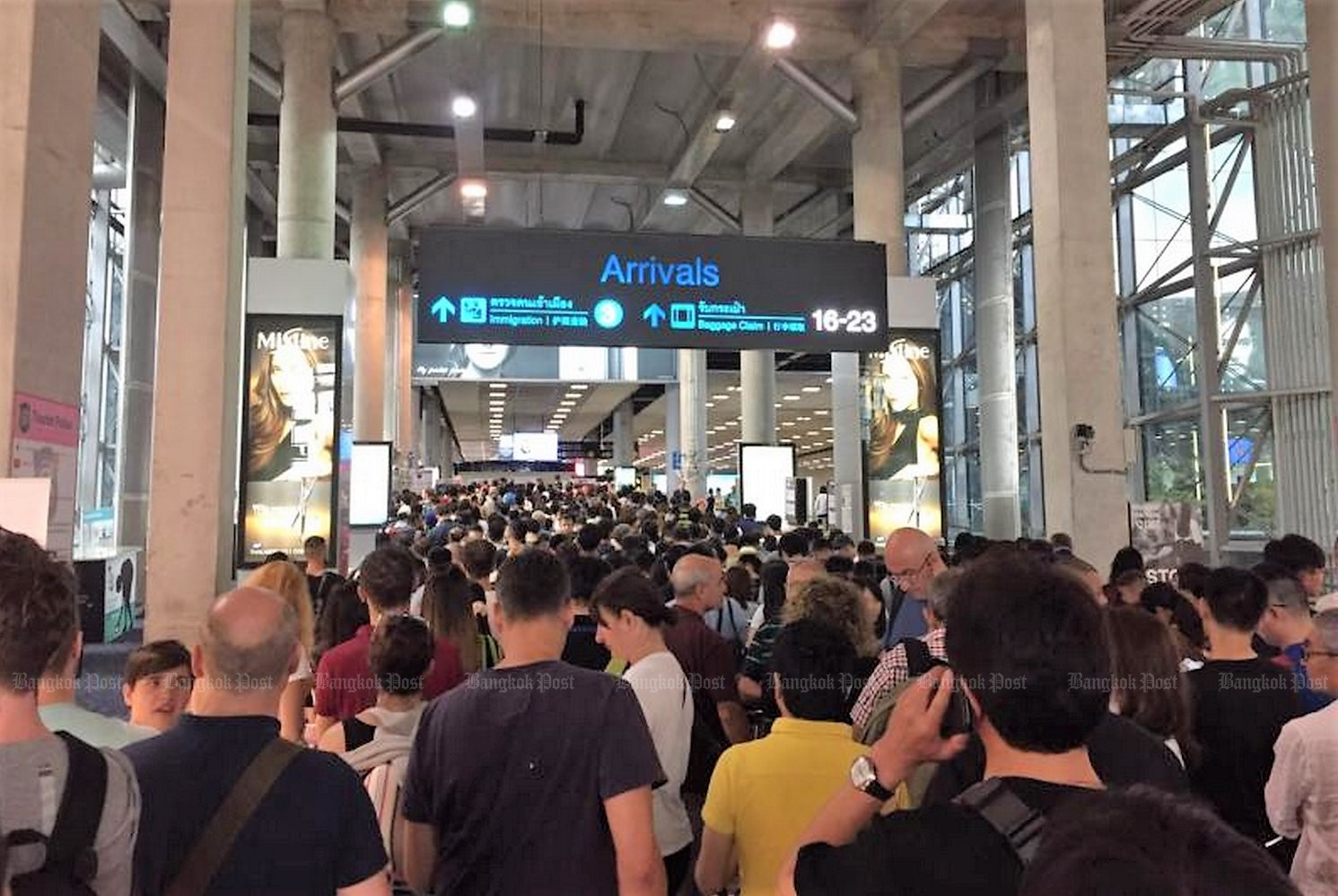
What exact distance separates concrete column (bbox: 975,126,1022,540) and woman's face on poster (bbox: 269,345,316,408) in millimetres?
9855

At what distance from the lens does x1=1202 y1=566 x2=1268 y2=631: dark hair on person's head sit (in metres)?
2.90

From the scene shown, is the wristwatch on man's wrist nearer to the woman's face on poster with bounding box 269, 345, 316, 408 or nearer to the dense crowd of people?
the dense crowd of people

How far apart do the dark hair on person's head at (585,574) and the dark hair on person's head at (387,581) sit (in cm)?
76

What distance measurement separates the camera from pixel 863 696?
9.00ft

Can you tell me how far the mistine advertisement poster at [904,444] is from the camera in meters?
11.5

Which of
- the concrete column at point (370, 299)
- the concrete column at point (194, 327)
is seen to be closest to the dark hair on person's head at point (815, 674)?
the concrete column at point (194, 327)

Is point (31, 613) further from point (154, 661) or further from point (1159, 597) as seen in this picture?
point (1159, 597)

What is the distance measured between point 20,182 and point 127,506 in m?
9.69

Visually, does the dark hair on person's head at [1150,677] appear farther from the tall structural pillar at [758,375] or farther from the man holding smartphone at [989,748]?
the tall structural pillar at [758,375]

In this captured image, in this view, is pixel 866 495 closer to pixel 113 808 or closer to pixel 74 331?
pixel 74 331

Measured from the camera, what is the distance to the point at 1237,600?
2.92m

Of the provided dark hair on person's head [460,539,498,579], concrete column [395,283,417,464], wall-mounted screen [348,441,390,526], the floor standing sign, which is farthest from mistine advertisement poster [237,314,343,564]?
concrete column [395,283,417,464]

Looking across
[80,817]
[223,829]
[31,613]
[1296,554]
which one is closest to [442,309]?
[1296,554]

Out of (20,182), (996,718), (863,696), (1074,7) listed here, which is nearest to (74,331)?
(20,182)
